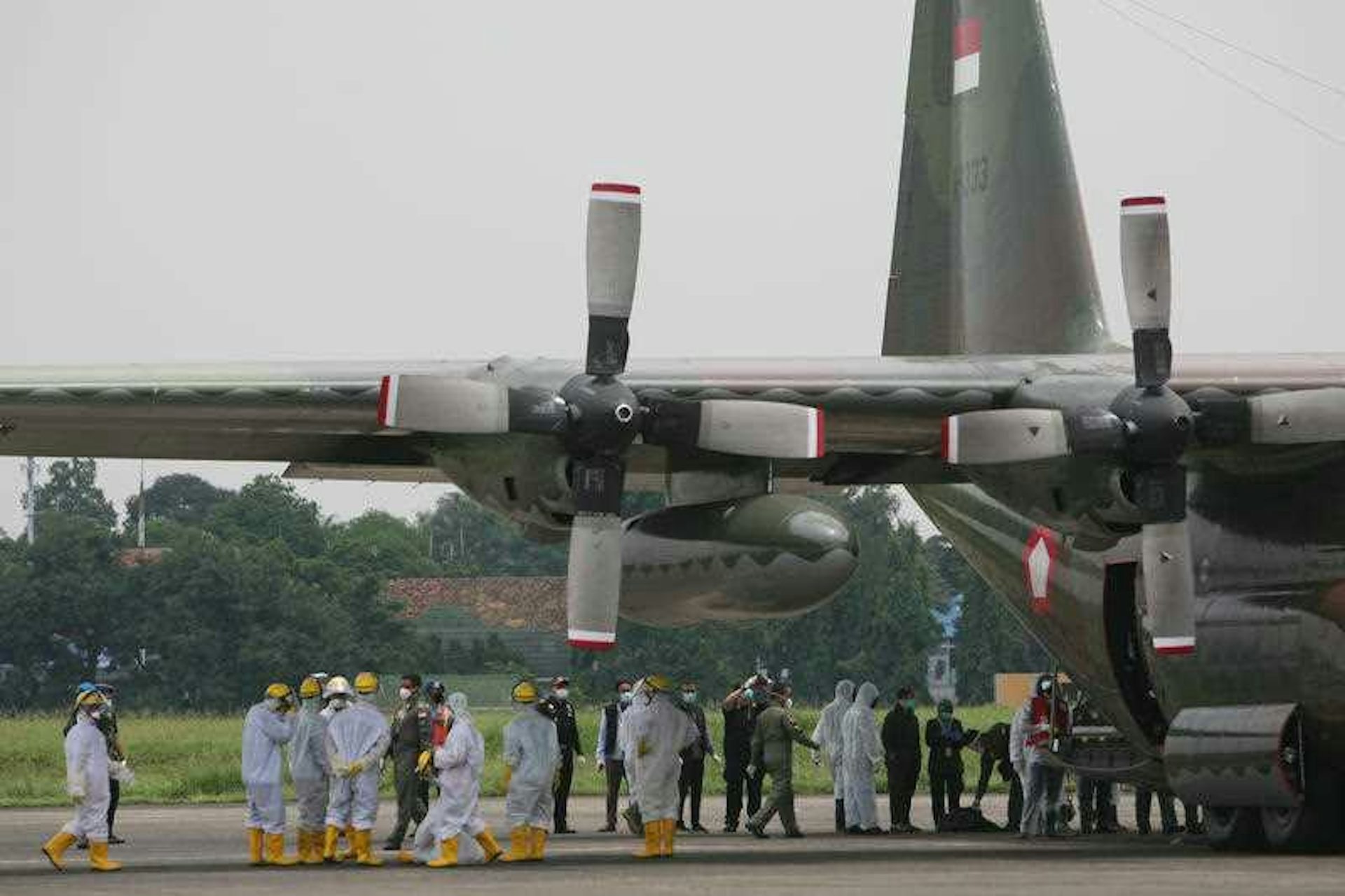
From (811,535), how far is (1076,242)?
21.3ft

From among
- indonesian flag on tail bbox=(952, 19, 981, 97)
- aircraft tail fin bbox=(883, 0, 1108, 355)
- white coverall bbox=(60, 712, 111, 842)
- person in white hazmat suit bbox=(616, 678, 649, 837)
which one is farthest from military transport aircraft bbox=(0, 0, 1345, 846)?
indonesian flag on tail bbox=(952, 19, 981, 97)

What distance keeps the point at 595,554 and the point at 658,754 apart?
3.19 meters

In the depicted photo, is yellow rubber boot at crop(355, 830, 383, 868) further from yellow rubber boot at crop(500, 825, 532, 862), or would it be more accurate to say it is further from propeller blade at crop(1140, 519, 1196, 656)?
propeller blade at crop(1140, 519, 1196, 656)

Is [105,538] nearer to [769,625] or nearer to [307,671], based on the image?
[307,671]

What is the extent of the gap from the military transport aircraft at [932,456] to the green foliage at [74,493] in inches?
4505

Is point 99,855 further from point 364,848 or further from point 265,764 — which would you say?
point 364,848

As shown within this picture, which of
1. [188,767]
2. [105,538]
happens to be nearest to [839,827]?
[188,767]

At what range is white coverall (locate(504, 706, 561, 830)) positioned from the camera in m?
23.9

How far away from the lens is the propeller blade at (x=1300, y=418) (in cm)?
2064

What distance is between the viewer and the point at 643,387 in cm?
2183

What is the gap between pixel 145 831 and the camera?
3075cm

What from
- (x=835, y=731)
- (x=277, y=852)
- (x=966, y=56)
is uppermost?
Answer: (x=966, y=56)

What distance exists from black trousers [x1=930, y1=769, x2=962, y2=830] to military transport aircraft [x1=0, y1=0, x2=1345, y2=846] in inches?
283

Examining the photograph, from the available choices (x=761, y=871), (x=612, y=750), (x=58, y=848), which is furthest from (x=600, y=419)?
(x=612, y=750)
